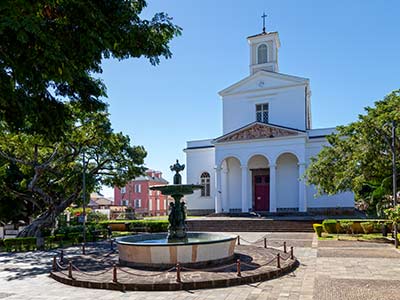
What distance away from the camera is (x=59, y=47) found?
5441 millimetres

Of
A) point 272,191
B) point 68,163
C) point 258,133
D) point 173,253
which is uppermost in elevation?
point 258,133

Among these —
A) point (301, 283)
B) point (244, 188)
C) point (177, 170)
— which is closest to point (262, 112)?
point (244, 188)

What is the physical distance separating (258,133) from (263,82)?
5887 millimetres

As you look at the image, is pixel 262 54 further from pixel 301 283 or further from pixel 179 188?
pixel 301 283

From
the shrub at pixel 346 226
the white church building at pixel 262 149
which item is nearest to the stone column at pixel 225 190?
the white church building at pixel 262 149

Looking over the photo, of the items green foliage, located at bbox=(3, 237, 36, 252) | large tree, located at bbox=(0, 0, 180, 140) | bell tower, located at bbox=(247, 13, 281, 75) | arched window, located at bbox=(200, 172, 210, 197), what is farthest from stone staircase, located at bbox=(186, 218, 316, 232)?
large tree, located at bbox=(0, 0, 180, 140)

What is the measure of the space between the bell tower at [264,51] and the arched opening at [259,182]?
937cm

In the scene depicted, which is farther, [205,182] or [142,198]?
[142,198]

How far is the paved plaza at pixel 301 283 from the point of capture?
9273mm

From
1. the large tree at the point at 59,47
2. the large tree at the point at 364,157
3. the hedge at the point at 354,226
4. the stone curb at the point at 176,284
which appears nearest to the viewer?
the large tree at the point at 59,47

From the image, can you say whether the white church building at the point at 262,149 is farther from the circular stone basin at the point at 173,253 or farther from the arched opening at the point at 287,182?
the circular stone basin at the point at 173,253

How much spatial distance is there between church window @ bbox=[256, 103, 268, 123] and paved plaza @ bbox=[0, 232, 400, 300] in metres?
21.1

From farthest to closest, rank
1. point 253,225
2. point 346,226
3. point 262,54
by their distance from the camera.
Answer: point 262,54, point 253,225, point 346,226

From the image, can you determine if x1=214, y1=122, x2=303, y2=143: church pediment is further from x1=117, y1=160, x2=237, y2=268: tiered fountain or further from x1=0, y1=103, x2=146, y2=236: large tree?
x1=117, y1=160, x2=237, y2=268: tiered fountain
